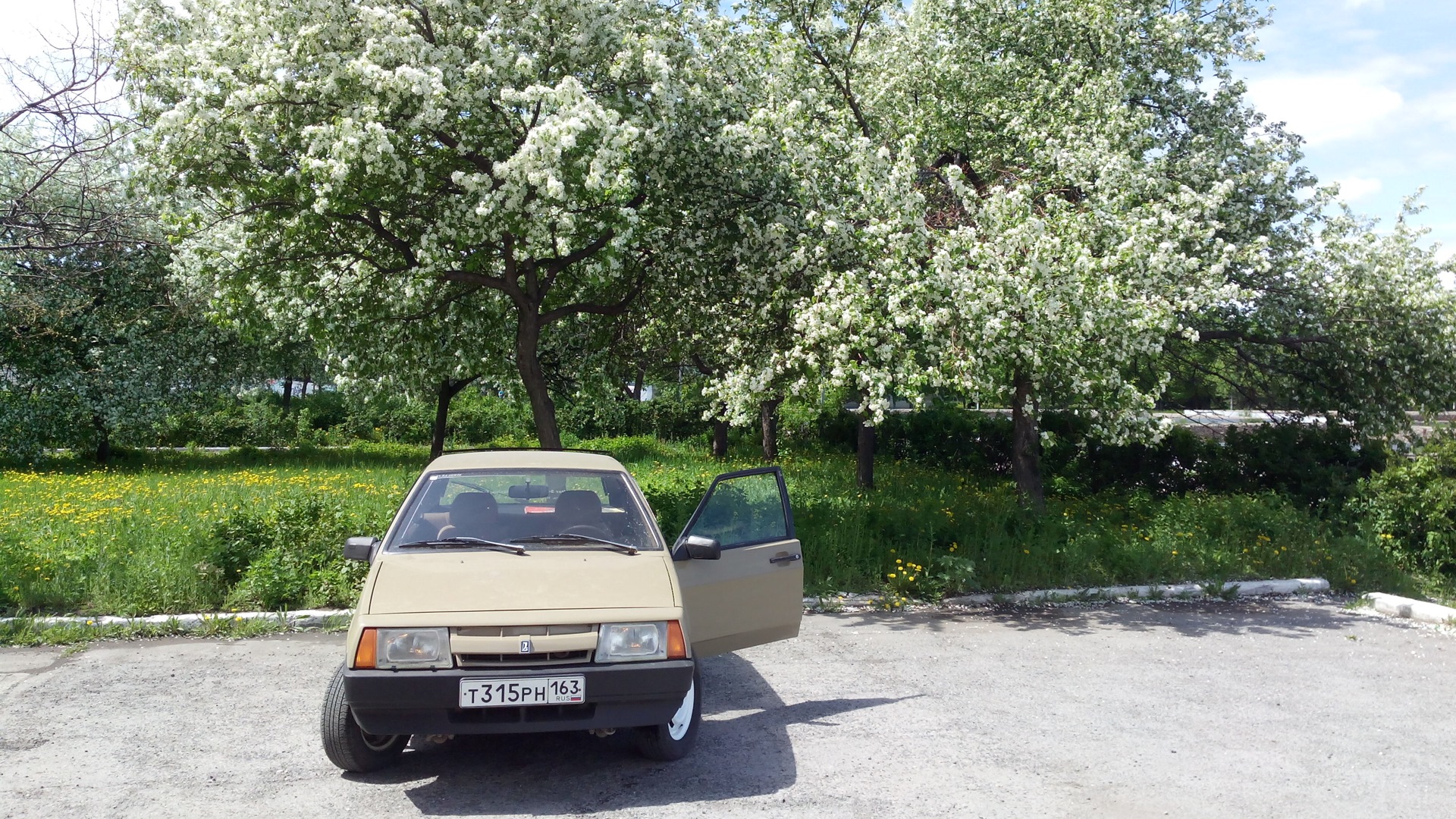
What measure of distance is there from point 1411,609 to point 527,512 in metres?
8.65

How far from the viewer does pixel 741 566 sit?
19.5ft

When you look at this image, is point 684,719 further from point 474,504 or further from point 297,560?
point 297,560

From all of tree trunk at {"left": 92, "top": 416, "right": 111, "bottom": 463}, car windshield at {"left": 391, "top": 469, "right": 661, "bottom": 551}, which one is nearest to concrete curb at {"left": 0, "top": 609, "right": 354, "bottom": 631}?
car windshield at {"left": 391, "top": 469, "right": 661, "bottom": 551}

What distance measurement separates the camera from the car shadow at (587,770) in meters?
4.70

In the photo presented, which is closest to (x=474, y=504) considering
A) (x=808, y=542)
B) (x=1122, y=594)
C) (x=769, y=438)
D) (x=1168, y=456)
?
(x=808, y=542)

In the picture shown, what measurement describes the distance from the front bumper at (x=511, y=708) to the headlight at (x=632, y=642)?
2.2 inches

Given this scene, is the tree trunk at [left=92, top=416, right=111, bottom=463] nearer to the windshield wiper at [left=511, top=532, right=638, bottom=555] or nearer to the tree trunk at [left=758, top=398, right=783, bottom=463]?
the tree trunk at [left=758, top=398, right=783, bottom=463]

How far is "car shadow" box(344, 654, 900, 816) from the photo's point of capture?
15.4ft

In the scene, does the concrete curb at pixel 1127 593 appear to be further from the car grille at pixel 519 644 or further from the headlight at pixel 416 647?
the headlight at pixel 416 647

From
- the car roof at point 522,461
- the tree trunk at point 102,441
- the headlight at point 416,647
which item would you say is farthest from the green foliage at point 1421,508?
the tree trunk at point 102,441

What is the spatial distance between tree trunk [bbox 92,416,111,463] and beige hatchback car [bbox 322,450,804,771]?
19087mm

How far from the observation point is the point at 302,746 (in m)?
5.44

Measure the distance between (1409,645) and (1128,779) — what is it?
494 cm

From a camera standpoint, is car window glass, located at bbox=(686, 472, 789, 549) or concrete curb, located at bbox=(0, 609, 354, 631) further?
concrete curb, located at bbox=(0, 609, 354, 631)
